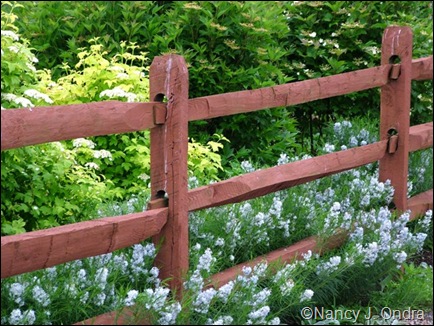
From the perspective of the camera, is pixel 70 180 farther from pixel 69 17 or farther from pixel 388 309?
pixel 69 17

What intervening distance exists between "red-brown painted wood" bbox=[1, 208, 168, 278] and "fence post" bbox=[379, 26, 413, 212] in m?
2.41

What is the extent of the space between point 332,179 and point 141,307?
251cm

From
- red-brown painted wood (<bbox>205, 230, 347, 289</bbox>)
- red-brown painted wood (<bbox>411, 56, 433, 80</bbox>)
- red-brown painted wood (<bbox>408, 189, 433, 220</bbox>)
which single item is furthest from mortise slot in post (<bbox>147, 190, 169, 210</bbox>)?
red-brown painted wood (<bbox>411, 56, 433, 80</bbox>)

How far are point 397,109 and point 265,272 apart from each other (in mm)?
1985

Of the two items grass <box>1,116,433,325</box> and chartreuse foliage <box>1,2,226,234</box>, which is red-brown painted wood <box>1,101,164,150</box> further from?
chartreuse foliage <box>1,2,226,234</box>

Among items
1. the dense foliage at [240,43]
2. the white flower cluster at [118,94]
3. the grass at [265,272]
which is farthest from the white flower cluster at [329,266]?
the dense foliage at [240,43]

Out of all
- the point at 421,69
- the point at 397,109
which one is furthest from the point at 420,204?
the point at 421,69

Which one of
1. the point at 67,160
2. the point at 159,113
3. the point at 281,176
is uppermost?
the point at 67,160

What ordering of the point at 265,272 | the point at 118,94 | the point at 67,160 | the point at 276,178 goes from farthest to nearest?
the point at 118,94 → the point at 67,160 → the point at 276,178 → the point at 265,272

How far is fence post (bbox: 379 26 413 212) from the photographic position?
5988mm

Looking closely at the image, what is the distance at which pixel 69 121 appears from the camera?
12.1ft

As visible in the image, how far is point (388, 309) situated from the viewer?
16.5ft

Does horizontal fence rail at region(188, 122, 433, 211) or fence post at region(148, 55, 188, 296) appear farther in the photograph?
horizontal fence rail at region(188, 122, 433, 211)

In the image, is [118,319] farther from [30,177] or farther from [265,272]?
[30,177]
